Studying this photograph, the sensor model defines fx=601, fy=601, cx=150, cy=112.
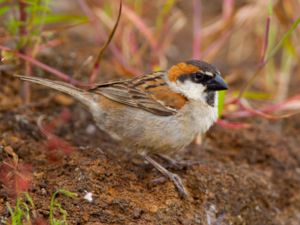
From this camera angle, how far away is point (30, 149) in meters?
4.41

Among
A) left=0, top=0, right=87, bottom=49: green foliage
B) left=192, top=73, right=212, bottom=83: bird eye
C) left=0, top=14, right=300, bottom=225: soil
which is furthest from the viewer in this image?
left=0, top=0, right=87, bottom=49: green foliage

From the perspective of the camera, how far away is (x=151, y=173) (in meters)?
4.49

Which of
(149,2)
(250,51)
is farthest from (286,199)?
A: (149,2)

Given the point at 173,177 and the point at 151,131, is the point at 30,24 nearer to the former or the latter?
the point at 151,131

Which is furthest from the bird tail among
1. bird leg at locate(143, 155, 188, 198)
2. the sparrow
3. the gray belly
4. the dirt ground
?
bird leg at locate(143, 155, 188, 198)

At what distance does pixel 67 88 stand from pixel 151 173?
3.05 feet

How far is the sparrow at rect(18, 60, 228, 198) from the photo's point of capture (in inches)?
176

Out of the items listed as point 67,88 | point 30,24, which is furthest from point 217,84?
point 30,24

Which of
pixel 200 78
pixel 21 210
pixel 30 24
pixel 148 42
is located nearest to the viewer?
pixel 21 210

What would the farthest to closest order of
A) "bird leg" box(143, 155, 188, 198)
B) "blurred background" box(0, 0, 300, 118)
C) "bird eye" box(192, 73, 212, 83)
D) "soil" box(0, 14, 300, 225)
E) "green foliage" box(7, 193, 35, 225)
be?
"blurred background" box(0, 0, 300, 118) → "bird eye" box(192, 73, 212, 83) → "bird leg" box(143, 155, 188, 198) → "soil" box(0, 14, 300, 225) → "green foliage" box(7, 193, 35, 225)

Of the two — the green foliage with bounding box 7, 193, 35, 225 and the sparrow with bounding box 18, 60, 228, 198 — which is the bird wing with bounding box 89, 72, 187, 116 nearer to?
the sparrow with bounding box 18, 60, 228, 198

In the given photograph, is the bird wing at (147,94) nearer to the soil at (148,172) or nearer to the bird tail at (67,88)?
the bird tail at (67,88)

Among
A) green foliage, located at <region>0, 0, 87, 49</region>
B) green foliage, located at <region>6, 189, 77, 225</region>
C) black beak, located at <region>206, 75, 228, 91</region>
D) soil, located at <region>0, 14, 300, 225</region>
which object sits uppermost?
green foliage, located at <region>0, 0, 87, 49</region>


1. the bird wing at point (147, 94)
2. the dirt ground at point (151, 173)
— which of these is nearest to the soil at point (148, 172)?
the dirt ground at point (151, 173)
